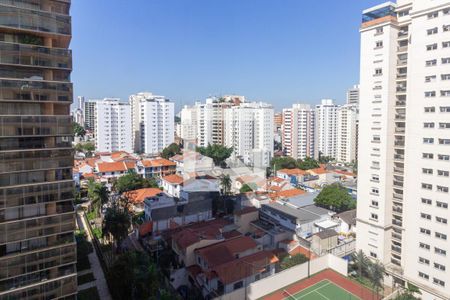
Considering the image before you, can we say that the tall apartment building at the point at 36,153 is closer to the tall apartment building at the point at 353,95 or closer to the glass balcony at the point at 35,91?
the glass balcony at the point at 35,91

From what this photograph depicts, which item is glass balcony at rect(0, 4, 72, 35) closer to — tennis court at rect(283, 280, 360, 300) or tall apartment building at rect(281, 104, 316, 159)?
tennis court at rect(283, 280, 360, 300)

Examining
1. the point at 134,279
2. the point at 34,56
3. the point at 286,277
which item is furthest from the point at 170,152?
the point at 34,56

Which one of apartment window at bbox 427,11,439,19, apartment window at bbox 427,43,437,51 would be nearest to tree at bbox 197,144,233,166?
apartment window at bbox 427,43,437,51

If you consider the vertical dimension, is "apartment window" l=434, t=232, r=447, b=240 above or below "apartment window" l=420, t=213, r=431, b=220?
below

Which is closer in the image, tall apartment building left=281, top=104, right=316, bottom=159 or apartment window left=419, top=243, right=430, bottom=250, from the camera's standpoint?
apartment window left=419, top=243, right=430, bottom=250

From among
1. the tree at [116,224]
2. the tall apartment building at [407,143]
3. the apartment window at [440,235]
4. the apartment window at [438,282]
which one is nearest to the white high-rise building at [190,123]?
the tree at [116,224]
